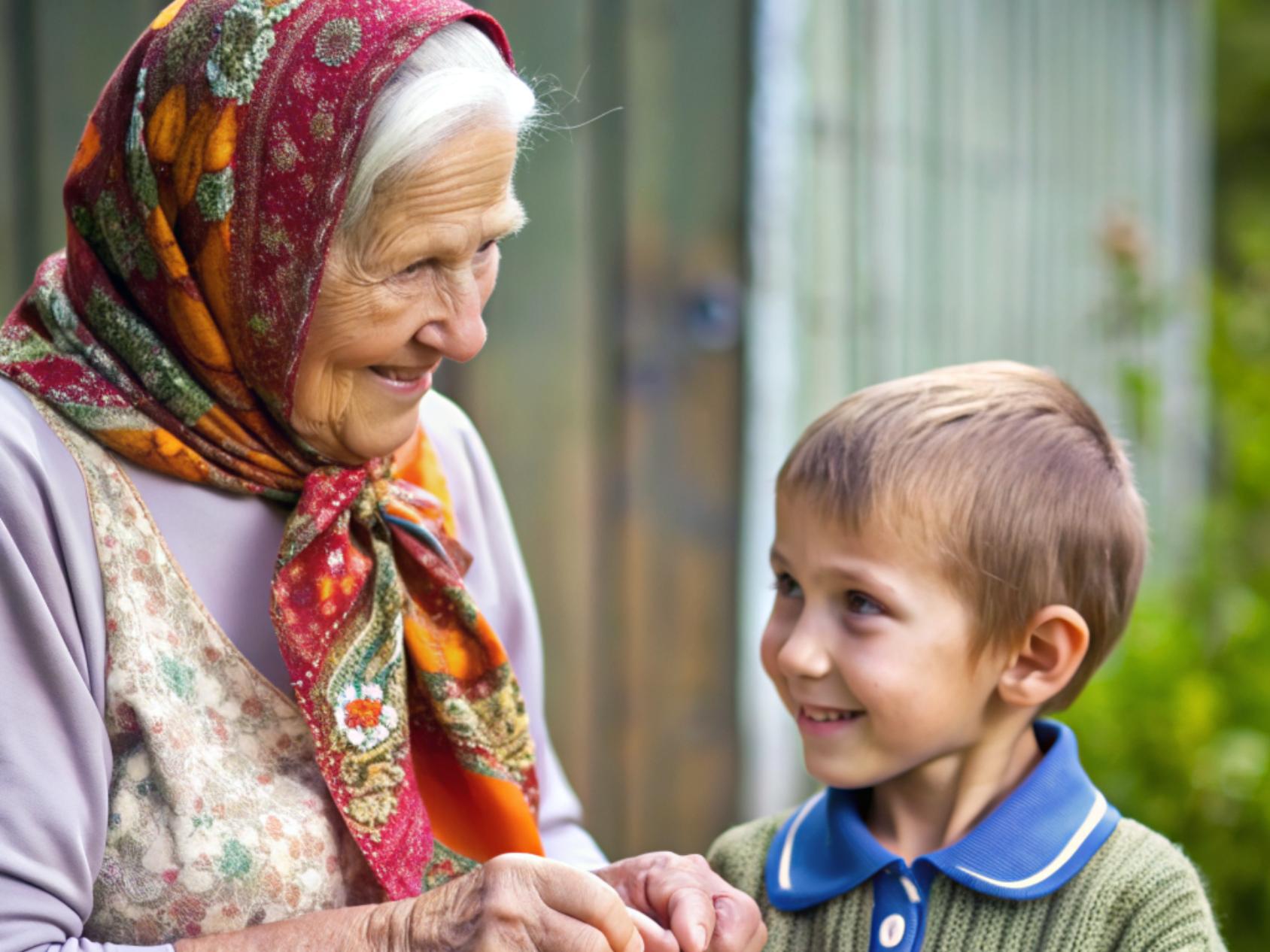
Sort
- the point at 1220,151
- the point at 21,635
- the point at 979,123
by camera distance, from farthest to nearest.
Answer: the point at 1220,151 → the point at 979,123 → the point at 21,635

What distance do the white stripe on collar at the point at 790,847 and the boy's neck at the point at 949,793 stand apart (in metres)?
0.10

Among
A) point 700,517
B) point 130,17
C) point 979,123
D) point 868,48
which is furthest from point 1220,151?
point 130,17

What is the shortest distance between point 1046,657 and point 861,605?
245mm

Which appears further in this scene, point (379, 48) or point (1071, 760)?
point (1071, 760)

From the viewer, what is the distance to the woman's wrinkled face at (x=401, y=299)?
168 cm

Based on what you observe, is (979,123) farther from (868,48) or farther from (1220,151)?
(1220,151)

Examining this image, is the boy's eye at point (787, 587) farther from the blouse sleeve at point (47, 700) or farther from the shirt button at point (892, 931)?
the blouse sleeve at point (47, 700)

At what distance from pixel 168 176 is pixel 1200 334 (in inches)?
203

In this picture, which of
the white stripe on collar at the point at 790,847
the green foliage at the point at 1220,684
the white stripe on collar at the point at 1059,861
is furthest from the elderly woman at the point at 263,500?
the green foliage at the point at 1220,684

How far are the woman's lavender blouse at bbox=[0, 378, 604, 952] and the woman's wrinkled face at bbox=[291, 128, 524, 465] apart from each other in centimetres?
16

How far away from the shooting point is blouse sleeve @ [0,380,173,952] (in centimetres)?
143

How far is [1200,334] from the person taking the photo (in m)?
5.98

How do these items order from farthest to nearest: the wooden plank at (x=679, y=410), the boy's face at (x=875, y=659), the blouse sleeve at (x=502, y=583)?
the wooden plank at (x=679, y=410) → the blouse sleeve at (x=502, y=583) → the boy's face at (x=875, y=659)

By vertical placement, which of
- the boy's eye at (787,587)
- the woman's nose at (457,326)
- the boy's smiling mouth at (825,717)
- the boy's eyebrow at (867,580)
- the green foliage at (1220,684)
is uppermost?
the woman's nose at (457,326)
